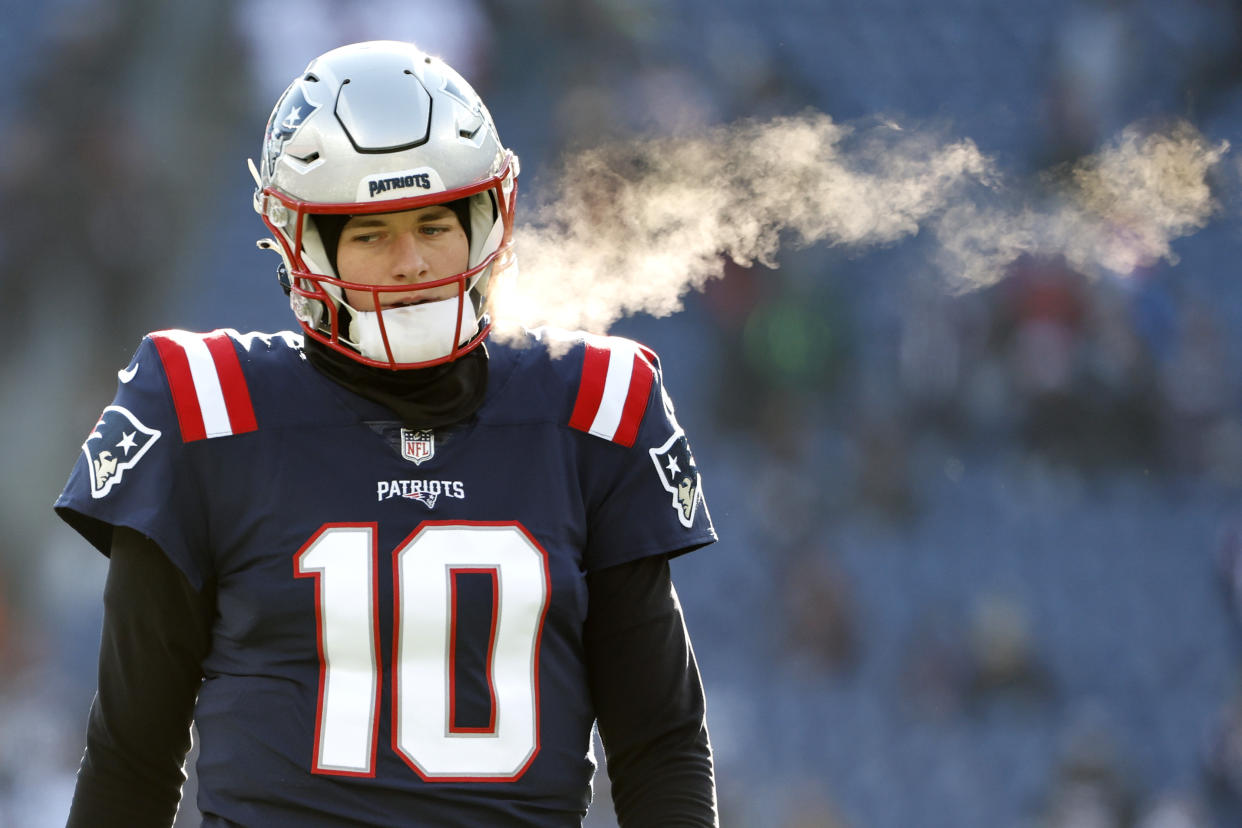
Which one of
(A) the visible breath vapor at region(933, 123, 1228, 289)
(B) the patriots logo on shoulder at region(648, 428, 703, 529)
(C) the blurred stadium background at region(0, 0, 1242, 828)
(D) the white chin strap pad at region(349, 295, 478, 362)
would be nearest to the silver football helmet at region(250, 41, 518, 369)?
(D) the white chin strap pad at region(349, 295, 478, 362)

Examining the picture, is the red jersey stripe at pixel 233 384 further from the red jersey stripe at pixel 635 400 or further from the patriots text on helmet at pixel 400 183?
the red jersey stripe at pixel 635 400

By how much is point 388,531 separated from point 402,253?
27 centimetres

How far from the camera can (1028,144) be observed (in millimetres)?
4293

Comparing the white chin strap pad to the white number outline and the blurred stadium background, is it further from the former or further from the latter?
the blurred stadium background

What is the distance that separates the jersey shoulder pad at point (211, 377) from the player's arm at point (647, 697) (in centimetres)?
35

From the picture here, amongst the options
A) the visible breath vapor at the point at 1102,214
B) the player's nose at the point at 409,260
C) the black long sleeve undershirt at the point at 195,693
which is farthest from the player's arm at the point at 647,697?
the visible breath vapor at the point at 1102,214

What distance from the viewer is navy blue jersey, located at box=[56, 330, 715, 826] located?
1228 mm

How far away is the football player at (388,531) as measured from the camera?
1.24 metres

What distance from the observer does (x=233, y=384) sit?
1.32m

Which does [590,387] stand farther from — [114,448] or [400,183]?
[114,448]

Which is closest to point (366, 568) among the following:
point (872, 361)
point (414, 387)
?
point (414, 387)

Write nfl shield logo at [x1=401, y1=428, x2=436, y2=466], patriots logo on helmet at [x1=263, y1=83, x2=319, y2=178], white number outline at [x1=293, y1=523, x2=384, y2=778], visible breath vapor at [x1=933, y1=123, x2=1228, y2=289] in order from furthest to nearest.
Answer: visible breath vapor at [x1=933, y1=123, x2=1228, y2=289], patriots logo on helmet at [x1=263, y1=83, x2=319, y2=178], nfl shield logo at [x1=401, y1=428, x2=436, y2=466], white number outline at [x1=293, y1=523, x2=384, y2=778]

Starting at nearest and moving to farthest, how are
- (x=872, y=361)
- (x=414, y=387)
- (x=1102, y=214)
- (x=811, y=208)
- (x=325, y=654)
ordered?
(x=325, y=654)
(x=414, y=387)
(x=811, y=208)
(x=1102, y=214)
(x=872, y=361)

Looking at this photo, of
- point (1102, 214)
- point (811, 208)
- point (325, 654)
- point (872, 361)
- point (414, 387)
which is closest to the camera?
point (325, 654)
